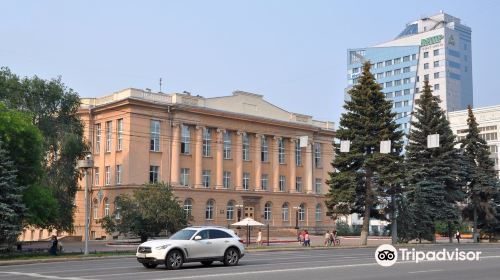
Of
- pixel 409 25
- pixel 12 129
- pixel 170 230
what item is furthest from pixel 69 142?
pixel 409 25

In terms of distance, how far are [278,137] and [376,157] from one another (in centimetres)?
2726

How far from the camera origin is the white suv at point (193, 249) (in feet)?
69.4

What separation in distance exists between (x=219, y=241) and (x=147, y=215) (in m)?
21.1

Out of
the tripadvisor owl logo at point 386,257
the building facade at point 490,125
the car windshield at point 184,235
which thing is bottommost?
the tripadvisor owl logo at point 386,257

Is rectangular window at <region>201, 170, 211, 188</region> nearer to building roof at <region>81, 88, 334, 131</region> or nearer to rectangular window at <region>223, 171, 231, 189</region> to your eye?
rectangular window at <region>223, 171, 231, 189</region>

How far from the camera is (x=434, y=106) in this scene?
186 feet

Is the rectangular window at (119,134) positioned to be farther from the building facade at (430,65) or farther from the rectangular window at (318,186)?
the building facade at (430,65)

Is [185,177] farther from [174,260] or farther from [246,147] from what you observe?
[174,260]

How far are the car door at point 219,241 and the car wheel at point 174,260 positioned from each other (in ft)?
4.72

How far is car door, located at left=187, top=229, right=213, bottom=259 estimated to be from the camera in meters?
21.9

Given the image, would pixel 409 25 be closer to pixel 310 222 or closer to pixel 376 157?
pixel 310 222

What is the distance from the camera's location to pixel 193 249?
862 inches

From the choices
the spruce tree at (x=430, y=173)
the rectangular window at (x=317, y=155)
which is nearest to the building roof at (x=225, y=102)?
the rectangular window at (x=317, y=155)

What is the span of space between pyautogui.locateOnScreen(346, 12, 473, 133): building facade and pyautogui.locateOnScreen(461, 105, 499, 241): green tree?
83.6 m
